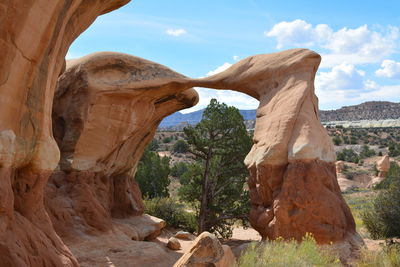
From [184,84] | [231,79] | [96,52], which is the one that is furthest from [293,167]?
[96,52]

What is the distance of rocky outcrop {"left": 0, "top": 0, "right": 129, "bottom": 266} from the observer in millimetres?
5863

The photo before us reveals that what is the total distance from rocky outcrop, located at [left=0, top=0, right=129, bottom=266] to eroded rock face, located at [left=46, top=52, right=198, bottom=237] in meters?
4.30

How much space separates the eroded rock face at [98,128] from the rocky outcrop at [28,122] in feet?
14.1

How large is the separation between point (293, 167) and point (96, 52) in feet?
23.7

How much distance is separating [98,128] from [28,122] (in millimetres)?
6223

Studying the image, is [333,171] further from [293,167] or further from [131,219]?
[131,219]

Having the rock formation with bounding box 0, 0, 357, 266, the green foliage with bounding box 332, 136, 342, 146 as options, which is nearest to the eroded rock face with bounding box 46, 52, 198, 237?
the rock formation with bounding box 0, 0, 357, 266

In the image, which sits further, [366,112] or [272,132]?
[366,112]

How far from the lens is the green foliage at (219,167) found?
16484 millimetres

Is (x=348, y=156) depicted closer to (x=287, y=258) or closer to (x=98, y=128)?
(x=98, y=128)

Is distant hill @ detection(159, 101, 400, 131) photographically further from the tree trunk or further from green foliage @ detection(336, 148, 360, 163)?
the tree trunk

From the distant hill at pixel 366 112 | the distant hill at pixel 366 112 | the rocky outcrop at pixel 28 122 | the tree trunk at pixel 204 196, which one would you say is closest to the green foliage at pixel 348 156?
the tree trunk at pixel 204 196

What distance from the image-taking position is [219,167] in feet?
55.7

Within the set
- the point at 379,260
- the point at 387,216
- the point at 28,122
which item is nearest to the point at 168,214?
the point at 387,216
